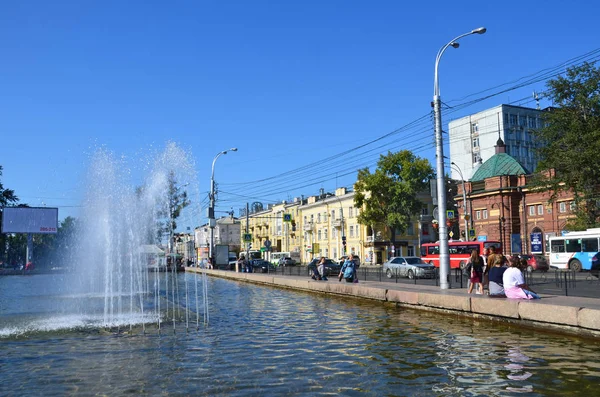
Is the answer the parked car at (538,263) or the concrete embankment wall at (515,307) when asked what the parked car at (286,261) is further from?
the concrete embankment wall at (515,307)

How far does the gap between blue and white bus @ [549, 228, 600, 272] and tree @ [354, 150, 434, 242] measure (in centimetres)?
2503

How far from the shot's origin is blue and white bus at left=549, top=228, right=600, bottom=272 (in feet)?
136

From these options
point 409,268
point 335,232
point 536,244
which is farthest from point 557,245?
point 335,232

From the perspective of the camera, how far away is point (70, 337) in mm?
13703

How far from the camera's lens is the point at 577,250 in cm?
4316

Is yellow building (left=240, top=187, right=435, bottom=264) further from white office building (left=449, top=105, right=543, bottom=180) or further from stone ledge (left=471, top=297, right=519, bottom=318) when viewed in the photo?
stone ledge (left=471, top=297, right=519, bottom=318)

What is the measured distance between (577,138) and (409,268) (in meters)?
17.5

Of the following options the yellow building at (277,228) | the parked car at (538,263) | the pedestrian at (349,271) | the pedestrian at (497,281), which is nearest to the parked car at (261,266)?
the parked car at (538,263)

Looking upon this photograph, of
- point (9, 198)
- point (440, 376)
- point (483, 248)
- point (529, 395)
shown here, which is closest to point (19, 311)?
point (440, 376)

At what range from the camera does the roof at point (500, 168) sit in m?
69.6

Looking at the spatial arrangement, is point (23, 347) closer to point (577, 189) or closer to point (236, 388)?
point (236, 388)

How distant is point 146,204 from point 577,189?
113 ft

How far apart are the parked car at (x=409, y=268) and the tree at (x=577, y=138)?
1450cm

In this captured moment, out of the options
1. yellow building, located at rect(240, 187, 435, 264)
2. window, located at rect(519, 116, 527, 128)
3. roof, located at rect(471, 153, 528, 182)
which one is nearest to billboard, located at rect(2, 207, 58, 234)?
yellow building, located at rect(240, 187, 435, 264)
